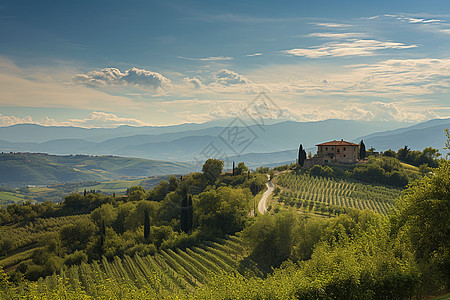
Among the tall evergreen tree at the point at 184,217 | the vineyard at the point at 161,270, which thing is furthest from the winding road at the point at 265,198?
the tall evergreen tree at the point at 184,217

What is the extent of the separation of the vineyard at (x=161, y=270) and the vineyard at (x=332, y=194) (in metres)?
19.4

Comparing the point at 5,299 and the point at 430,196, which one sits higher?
the point at 430,196

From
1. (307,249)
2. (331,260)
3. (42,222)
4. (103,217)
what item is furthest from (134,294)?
(42,222)

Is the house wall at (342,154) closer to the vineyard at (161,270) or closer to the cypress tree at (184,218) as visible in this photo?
the cypress tree at (184,218)

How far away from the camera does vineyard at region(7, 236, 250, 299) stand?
36.5m

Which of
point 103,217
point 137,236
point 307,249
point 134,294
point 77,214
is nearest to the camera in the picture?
point 134,294

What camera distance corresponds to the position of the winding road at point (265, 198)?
63.3 metres

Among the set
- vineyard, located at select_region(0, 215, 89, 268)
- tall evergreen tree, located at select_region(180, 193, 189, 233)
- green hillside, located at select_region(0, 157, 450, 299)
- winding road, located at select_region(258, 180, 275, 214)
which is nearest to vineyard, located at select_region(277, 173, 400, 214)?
green hillside, located at select_region(0, 157, 450, 299)

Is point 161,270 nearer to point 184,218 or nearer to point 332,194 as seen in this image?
point 184,218

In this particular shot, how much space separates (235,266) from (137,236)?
26.8m

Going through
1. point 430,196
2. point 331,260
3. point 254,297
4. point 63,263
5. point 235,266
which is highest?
point 430,196

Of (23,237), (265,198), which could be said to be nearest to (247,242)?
(265,198)

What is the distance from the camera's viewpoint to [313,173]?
90812mm

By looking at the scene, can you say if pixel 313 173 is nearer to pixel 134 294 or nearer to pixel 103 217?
pixel 103 217
